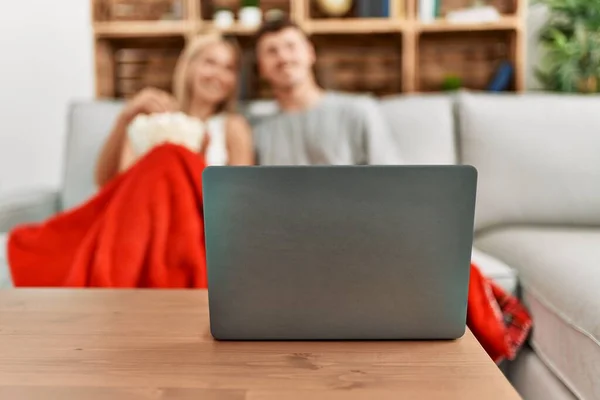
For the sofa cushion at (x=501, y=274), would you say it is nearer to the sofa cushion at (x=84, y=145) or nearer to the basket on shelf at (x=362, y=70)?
the sofa cushion at (x=84, y=145)

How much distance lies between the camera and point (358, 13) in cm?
240

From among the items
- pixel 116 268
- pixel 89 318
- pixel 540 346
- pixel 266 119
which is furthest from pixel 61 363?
pixel 266 119

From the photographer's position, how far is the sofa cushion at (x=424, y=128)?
1924 mm

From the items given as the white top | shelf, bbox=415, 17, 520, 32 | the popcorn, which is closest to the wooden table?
the popcorn

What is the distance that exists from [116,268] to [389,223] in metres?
0.68

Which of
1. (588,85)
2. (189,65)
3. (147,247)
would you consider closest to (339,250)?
(147,247)

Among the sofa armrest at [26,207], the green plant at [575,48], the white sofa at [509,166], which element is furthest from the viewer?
the green plant at [575,48]

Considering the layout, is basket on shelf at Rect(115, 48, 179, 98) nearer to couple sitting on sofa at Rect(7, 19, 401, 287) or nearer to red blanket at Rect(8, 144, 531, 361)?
couple sitting on sofa at Rect(7, 19, 401, 287)

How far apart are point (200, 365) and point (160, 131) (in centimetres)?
120

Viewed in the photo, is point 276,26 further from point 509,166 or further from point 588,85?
point 588,85

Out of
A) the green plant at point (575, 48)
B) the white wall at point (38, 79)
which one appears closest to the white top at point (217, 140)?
the white wall at point (38, 79)

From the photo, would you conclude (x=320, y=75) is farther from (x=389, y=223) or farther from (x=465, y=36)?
(x=389, y=223)

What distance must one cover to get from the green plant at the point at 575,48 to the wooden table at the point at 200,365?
6.50 feet

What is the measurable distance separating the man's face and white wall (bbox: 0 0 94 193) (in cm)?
113
